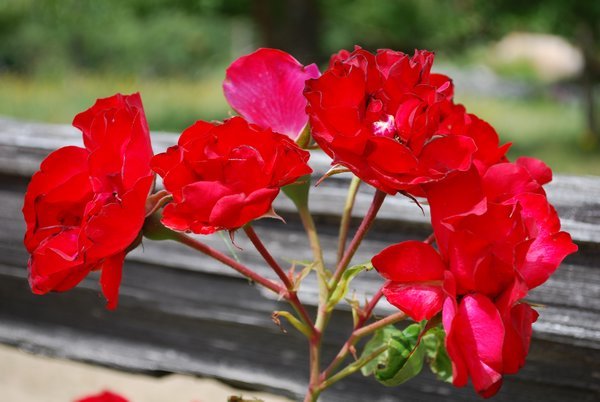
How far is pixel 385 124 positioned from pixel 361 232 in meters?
0.13

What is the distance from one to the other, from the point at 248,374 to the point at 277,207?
0.41m

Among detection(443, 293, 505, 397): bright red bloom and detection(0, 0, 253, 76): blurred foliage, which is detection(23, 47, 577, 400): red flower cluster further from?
detection(0, 0, 253, 76): blurred foliage

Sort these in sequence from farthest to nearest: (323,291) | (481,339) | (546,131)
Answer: (546,131) → (323,291) → (481,339)

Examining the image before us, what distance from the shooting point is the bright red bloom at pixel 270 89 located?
0.82 m

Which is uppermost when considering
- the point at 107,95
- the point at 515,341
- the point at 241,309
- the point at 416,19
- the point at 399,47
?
the point at 515,341

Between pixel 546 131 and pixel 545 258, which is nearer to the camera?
pixel 545 258

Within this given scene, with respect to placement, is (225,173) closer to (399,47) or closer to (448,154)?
(448,154)

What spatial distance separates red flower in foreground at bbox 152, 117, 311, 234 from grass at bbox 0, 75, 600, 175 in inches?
210

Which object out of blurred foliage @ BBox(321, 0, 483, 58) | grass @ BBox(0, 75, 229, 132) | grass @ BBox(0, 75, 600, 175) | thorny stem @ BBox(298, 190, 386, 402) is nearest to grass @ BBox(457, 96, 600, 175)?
grass @ BBox(0, 75, 600, 175)

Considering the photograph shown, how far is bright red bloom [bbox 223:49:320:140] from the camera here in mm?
819

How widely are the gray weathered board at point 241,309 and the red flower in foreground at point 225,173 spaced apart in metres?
0.48

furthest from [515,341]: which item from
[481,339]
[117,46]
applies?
[117,46]

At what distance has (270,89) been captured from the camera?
83 centimetres

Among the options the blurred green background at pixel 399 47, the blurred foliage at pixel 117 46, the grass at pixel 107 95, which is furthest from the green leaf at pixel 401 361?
the blurred foliage at pixel 117 46
